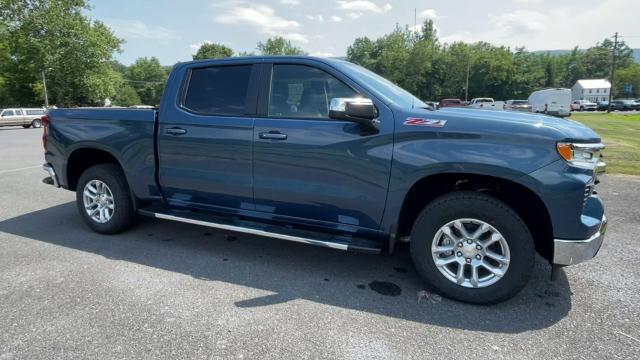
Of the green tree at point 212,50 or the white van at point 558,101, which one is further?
the green tree at point 212,50

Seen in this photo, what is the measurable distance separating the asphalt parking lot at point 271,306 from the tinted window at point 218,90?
1.48 meters

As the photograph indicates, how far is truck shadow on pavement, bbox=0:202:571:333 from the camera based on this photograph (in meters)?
2.98

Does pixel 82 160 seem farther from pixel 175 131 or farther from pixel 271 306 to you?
pixel 271 306

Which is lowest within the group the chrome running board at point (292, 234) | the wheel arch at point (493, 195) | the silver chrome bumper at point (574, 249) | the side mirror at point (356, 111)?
the chrome running board at point (292, 234)

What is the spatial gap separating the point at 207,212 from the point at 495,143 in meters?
2.82

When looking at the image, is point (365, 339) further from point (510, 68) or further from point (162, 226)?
point (510, 68)

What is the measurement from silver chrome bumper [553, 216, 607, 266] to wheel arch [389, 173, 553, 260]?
0.26 feet

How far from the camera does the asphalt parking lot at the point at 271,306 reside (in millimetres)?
2545

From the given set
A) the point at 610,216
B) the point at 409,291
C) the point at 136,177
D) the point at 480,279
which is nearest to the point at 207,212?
the point at 136,177

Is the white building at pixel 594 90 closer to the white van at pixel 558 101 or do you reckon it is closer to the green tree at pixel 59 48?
the white van at pixel 558 101

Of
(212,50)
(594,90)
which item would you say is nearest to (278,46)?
(212,50)

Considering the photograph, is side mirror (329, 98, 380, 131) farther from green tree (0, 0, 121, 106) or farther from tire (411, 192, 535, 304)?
green tree (0, 0, 121, 106)

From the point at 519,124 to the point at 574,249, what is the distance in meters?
0.97

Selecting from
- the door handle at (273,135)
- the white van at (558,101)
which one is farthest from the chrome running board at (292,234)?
the white van at (558,101)
